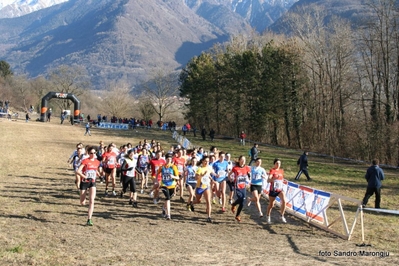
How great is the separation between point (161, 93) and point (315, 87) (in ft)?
145

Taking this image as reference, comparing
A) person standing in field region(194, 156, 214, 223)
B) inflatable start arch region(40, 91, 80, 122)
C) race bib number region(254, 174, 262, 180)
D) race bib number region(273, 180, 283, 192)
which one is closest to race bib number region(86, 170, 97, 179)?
person standing in field region(194, 156, 214, 223)

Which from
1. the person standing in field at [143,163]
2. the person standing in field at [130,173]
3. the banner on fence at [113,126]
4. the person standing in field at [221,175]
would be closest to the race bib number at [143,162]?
the person standing in field at [143,163]

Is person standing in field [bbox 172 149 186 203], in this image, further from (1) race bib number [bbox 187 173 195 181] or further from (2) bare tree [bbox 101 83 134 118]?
(2) bare tree [bbox 101 83 134 118]

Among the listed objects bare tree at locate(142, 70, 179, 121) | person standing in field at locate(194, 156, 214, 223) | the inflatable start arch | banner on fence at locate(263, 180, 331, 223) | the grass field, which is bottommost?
the grass field

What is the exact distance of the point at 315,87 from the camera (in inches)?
1730

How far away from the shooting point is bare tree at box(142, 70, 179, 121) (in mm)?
83188

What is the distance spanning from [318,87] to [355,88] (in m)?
5.47

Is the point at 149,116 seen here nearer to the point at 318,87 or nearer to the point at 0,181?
the point at 318,87

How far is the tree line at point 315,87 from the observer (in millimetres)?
34281

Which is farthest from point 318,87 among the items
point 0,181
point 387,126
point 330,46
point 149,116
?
point 149,116

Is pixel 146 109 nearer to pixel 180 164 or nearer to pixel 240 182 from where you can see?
pixel 180 164

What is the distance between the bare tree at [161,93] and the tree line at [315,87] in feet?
72.9

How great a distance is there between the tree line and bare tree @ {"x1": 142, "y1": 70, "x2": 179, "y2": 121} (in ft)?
72.9

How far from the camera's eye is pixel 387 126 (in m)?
31.8
